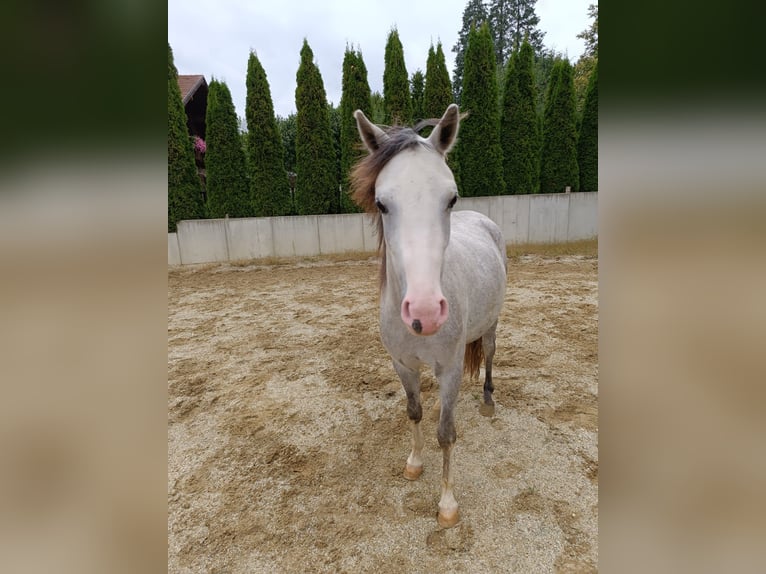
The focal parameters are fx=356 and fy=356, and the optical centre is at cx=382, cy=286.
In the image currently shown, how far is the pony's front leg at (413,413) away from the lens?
7.12ft

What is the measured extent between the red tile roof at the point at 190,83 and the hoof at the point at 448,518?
12565mm

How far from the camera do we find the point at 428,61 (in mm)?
8688

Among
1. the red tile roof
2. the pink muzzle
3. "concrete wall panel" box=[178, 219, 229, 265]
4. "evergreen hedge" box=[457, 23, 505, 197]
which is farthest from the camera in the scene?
the red tile roof

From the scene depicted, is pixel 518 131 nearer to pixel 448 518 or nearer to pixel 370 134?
pixel 370 134

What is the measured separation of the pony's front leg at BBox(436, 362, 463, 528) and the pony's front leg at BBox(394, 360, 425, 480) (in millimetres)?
250

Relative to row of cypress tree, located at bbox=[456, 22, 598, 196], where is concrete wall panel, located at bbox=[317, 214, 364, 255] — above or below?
below

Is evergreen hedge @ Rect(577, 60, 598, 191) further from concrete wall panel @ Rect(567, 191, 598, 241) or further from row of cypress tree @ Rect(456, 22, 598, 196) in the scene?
concrete wall panel @ Rect(567, 191, 598, 241)

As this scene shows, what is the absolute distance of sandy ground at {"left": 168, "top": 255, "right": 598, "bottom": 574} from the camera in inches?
71.1

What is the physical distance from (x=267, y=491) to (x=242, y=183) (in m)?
8.19

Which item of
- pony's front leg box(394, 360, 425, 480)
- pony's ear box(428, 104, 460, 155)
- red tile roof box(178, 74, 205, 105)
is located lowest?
pony's front leg box(394, 360, 425, 480)

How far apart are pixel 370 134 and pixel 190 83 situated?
44.9ft

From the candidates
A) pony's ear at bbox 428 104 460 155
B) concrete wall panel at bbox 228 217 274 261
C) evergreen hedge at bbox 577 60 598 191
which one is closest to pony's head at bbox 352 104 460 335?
pony's ear at bbox 428 104 460 155
